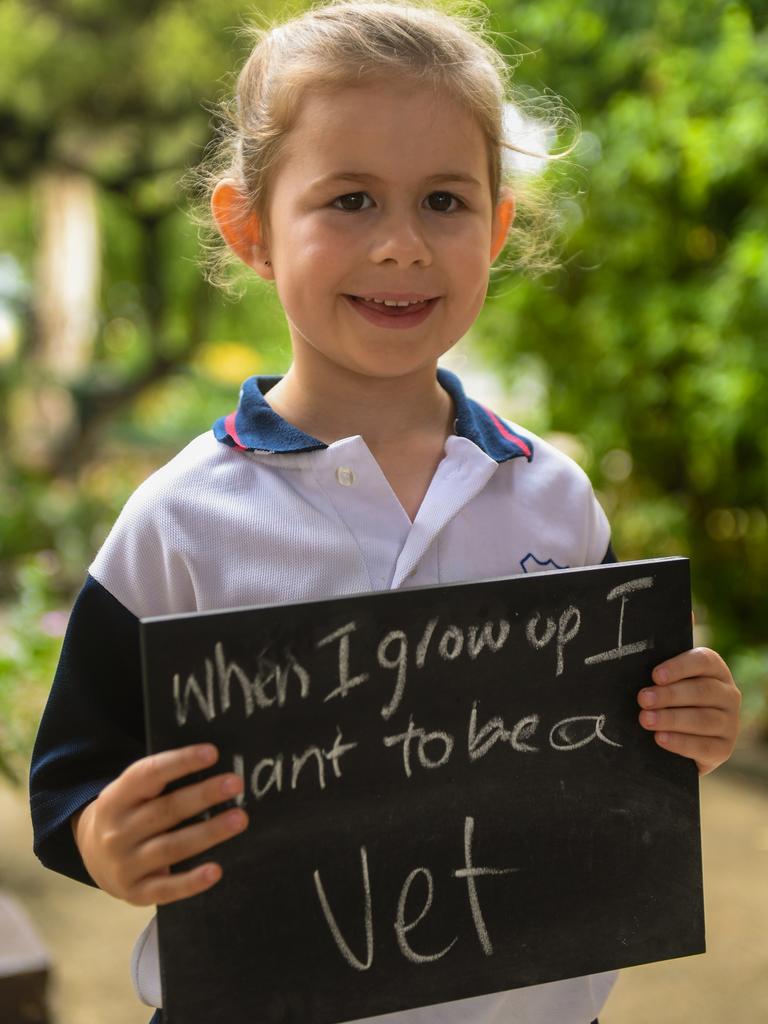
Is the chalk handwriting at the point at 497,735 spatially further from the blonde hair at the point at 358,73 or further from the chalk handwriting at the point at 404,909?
the blonde hair at the point at 358,73

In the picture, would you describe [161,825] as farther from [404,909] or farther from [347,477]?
[347,477]

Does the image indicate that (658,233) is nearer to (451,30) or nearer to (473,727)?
(451,30)

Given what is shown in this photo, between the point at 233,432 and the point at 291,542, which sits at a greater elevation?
the point at 233,432

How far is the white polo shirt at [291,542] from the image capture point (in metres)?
1.15

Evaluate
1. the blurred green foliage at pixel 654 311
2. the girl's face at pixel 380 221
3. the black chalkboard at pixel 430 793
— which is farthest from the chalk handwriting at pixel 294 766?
the blurred green foliage at pixel 654 311

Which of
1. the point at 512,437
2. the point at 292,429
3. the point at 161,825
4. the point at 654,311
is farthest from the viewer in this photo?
the point at 654,311

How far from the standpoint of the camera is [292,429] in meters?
1.23

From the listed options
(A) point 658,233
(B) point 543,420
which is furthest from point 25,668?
(A) point 658,233

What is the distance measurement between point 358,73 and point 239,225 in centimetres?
24

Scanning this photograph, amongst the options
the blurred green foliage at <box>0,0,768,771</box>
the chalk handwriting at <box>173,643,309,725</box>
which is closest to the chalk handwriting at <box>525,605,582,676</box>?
the chalk handwriting at <box>173,643,309,725</box>

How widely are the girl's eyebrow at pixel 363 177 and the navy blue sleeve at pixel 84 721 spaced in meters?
0.45

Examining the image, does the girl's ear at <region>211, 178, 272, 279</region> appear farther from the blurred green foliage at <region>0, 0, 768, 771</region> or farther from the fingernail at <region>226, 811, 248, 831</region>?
the fingernail at <region>226, 811, 248, 831</region>

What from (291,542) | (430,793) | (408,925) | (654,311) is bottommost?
(408,925)

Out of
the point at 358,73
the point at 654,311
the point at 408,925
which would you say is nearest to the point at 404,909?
the point at 408,925
